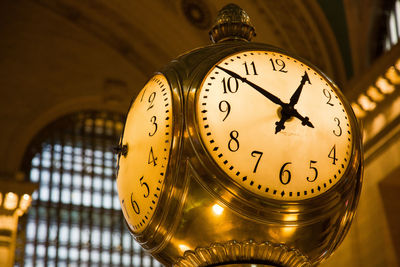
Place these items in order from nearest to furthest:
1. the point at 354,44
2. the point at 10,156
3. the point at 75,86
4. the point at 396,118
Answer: the point at 396,118 → the point at 354,44 → the point at 10,156 → the point at 75,86

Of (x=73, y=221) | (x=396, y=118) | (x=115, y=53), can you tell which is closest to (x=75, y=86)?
(x=115, y=53)

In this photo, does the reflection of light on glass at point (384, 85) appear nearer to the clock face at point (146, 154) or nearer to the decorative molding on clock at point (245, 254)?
the clock face at point (146, 154)

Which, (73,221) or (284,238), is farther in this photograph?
(73,221)

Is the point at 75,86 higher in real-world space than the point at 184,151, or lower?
higher

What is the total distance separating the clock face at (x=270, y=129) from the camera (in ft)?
3.78

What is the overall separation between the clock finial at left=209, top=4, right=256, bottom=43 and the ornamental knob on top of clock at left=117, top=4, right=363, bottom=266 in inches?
5.7

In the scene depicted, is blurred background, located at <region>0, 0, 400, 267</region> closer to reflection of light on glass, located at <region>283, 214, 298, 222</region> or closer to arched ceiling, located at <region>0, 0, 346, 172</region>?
arched ceiling, located at <region>0, 0, 346, 172</region>

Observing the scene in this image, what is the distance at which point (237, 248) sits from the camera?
1.15 meters

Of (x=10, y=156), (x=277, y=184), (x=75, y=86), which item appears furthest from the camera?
(x=75, y=86)

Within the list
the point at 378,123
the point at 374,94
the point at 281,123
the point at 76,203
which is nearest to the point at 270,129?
the point at 281,123

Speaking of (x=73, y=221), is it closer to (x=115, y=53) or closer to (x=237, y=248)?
(x=115, y=53)

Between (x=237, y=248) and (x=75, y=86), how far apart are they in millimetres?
10456

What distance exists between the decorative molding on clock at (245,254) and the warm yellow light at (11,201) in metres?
9.16

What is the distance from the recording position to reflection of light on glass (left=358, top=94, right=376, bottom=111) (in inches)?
286
